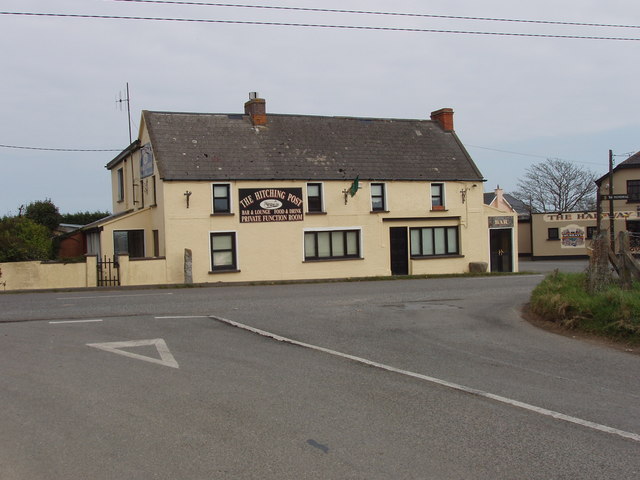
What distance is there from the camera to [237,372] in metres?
8.71

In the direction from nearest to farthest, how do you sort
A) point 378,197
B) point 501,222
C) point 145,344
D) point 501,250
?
point 145,344, point 378,197, point 501,222, point 501,250

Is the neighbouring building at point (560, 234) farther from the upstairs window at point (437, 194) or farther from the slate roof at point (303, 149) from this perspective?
the upstairs window at point (437, 194)

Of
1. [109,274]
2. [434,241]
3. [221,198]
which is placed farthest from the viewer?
[434,241]

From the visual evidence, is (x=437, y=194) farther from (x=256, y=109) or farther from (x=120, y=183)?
(x=120, y=183)

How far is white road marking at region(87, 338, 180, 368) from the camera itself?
9391 millimetres

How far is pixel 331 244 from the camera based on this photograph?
31.4 m

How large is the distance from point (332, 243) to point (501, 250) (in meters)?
10.6

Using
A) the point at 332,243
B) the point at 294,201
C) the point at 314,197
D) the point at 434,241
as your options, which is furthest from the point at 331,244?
the point at 434,241

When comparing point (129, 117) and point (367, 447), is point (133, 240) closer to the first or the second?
point (129, 117)

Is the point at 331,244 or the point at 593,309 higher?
the point at 331,244

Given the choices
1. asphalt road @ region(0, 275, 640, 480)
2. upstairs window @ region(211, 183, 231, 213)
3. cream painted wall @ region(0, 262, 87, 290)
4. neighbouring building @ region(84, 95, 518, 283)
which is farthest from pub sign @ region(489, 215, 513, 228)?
asphalt road @ region(0, 275, 640, 480)

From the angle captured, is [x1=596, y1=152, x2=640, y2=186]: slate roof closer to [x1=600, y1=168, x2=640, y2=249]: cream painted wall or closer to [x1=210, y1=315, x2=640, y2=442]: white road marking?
[x1=600, y1=168, x2=640, y2=249]: cream painted wall

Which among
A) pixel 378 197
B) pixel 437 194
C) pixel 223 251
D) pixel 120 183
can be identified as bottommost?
pixel 223 251

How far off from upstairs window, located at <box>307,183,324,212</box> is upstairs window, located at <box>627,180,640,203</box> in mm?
31598
